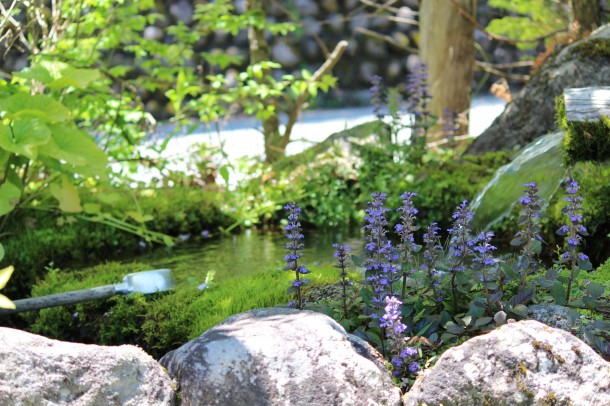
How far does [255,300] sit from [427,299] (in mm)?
861

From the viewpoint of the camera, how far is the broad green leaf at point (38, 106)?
14.1 ft

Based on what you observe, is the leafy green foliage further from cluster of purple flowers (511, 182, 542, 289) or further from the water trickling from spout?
cluster of purple flowers (511, 182, 542, 289)

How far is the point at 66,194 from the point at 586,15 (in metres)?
4.45

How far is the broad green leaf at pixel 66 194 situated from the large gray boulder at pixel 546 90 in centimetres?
322

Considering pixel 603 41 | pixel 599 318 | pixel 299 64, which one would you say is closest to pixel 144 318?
pixel 599 318

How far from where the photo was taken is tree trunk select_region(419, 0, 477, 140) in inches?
313

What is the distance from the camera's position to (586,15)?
22.1 feet

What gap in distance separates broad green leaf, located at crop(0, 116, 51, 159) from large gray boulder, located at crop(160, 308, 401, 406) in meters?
1.75

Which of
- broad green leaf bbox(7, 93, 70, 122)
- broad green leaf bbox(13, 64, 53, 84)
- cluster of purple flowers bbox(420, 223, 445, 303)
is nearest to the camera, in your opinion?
cluster of purple flowers bbox(420, 223, 445, 303)

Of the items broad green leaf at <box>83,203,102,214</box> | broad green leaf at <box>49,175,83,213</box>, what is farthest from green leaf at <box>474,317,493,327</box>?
broad green leaf at <box>83,203,102,214</box>

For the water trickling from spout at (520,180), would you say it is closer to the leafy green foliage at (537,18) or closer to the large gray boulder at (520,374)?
the large gray boulder at (520,374)

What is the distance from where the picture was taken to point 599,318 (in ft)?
10.2

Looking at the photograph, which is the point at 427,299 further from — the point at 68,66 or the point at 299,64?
the point at 299,64

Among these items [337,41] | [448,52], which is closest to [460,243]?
[448,52]
